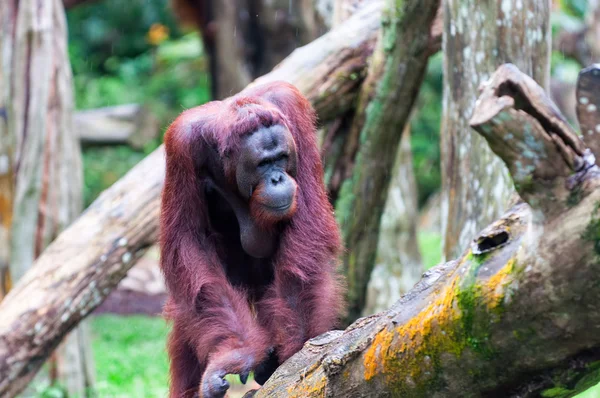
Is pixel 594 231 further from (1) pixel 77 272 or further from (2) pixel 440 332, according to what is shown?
(1) pixel 77 272

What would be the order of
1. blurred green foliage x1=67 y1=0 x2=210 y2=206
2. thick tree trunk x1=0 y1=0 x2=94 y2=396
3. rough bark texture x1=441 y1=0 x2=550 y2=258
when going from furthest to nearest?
1. blurred green foliage x1=67 y1=0 x2=210 y2=206
2. thick tree trunk x1=0 y1=0 x2=94 y2=396
3. rough bark texture x1=441 y1=0 x2=550 y2=258

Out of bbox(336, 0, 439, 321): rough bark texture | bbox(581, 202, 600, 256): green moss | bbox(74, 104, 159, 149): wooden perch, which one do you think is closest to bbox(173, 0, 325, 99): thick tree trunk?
bbox(74, 104, 159, 149): wooden perch

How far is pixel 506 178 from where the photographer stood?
385 centimetres

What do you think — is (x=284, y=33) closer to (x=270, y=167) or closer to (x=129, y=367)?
(x=129, y=367)

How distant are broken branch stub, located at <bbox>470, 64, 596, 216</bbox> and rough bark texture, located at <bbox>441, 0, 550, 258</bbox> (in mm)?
2332

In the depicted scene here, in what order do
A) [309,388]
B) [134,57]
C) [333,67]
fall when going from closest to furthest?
[309,388], [333,67], [134,57]

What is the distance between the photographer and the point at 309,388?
→ 7.64 feet

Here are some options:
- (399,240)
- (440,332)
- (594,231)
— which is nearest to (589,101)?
(594,231)

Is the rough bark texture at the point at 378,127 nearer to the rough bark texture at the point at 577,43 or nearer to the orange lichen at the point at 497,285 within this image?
the orange lichen at the point at 497,285

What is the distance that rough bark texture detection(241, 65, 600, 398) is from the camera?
4.72 feet

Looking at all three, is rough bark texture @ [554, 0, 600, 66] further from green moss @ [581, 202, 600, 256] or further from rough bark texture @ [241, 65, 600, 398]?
green moss @ [581, 202, 600, 256]

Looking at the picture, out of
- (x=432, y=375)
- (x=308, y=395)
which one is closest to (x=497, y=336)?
(x=432, y=375)

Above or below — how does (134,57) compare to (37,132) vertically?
below

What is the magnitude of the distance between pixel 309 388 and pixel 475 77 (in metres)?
2.03
